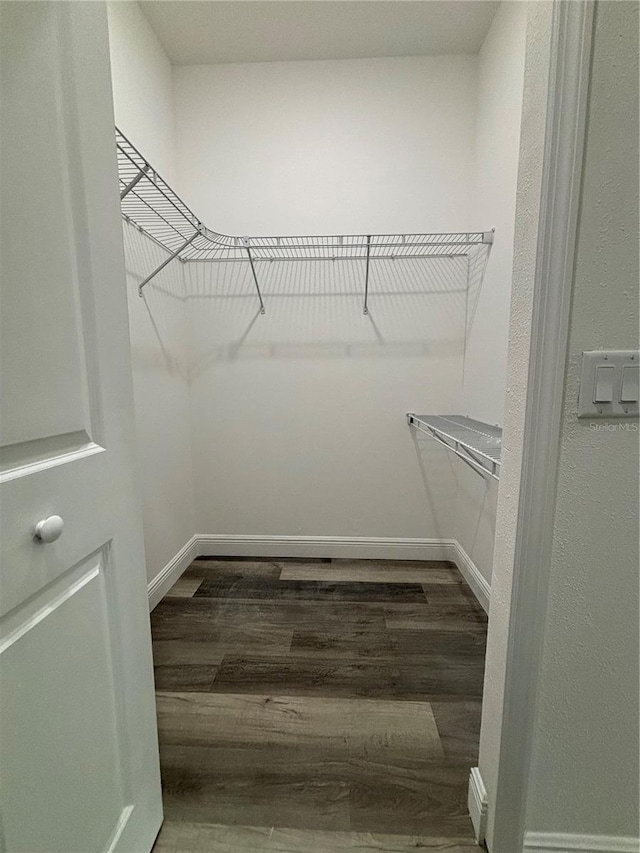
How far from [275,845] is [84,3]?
1.87 m

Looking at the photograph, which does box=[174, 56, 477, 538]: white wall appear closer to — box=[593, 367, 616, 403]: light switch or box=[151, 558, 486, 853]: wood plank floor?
box=[151, 558, 486, 853]: wood plank floor

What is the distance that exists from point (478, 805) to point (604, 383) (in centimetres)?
108

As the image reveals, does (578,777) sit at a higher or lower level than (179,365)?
lower

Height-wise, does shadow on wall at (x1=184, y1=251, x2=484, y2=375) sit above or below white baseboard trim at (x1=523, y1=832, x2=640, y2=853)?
above

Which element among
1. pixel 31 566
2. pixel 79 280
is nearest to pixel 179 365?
pixel 79 280

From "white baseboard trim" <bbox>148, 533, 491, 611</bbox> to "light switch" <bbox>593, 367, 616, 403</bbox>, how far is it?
5.49 ft

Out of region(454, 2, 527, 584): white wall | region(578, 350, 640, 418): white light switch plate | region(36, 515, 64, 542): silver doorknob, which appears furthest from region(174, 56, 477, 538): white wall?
region(36, 515, 64, 542): silver doorknob

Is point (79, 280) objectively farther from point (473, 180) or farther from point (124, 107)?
point (473, 180)

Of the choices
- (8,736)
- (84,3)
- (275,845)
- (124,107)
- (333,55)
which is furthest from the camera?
(333,55)

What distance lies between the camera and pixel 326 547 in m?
2.36

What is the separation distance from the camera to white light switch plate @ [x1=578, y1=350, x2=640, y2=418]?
718mm

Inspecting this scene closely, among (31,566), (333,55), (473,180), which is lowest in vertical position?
(31,566)

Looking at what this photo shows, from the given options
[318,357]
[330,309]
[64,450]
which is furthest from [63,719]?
[330,309]

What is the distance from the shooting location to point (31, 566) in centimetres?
59
